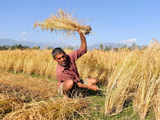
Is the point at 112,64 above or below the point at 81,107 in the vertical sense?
Result: above

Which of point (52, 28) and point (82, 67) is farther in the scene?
point (82, 67)

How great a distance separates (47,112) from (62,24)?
1.89 metres

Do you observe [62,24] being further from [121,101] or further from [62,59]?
[121,101]

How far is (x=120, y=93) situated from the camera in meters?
2.82

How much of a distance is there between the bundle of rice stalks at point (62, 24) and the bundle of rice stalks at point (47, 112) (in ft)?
5.21

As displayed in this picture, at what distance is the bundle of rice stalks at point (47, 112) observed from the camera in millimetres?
2354

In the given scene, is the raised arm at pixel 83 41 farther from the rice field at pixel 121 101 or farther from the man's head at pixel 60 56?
the rice field at pixel 121 101

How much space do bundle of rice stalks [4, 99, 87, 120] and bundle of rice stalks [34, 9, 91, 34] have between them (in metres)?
1.59

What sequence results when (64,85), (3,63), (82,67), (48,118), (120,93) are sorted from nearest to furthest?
(48,118) → (120,93) → (64,85) → (82,67) → (3,63)

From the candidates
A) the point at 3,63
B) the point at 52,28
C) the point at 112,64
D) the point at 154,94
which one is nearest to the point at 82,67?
the point at 112,64

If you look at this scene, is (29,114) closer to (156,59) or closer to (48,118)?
(48,118)

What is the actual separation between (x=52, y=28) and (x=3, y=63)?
4.60m

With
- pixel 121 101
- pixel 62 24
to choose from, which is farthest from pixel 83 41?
pixel 121 101

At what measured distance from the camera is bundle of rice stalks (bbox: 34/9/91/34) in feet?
12.7
